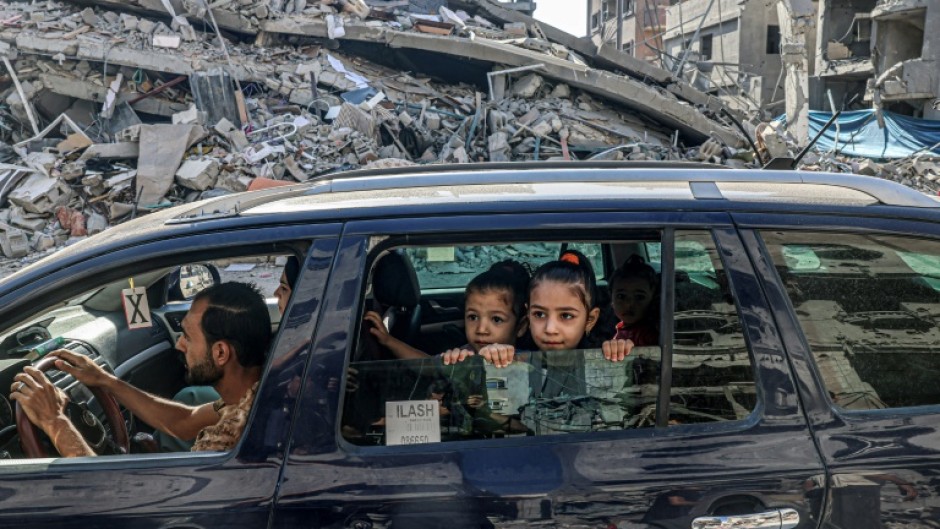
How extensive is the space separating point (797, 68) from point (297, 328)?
25.9 m

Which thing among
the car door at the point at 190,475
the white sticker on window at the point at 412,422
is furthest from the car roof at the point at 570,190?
the white sticker on window at the point at 412,422

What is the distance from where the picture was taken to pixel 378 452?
1.85 metres

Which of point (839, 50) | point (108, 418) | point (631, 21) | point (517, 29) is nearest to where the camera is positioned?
point (108, 418)

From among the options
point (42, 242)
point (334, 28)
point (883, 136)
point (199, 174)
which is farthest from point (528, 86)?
point (883, 136)

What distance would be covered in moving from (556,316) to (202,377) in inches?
40.8

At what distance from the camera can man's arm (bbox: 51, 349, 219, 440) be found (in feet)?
7.98

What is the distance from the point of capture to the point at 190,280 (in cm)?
328

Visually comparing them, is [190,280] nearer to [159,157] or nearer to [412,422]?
[412,422]

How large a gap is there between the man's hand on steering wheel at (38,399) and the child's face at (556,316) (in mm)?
1294

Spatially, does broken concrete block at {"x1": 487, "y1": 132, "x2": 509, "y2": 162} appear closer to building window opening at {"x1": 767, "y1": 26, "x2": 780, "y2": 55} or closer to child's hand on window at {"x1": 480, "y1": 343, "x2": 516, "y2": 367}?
child's hand on window at {"x1": 480, "y1": 343, "x2": 516, "y2": 367}

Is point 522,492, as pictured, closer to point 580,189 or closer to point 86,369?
point 580,189

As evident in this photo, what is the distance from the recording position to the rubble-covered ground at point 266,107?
14328 mm

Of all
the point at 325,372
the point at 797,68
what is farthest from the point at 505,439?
the point at 797,68

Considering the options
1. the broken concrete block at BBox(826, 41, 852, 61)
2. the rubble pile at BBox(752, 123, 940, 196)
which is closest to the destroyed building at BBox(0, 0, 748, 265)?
the rubble pile at BBox(752, 123, 940, 196)
